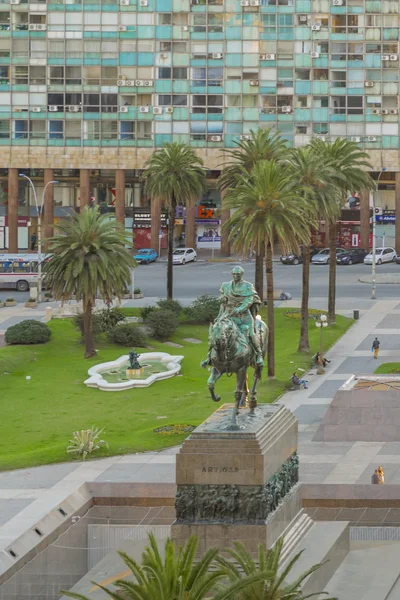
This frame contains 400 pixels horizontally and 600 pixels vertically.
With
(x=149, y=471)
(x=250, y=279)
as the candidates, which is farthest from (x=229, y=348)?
(x=250, y=279)

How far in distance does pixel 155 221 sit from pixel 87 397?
248 ft

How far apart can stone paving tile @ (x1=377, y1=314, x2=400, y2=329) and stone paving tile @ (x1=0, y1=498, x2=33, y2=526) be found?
161 feet

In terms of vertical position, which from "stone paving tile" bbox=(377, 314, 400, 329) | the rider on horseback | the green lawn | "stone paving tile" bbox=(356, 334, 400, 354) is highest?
the rider on horseback

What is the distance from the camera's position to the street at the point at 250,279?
12219 centimetres

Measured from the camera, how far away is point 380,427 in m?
72.4

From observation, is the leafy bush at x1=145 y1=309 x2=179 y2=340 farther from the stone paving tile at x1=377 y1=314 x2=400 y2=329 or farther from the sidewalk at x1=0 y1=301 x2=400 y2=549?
the sidewalk at x1=0 y1=301 x2=400 y2=549

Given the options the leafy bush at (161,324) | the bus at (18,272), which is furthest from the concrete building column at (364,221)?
the leafy bush at (161,324)

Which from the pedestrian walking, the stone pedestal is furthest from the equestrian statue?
the pedestrian walking

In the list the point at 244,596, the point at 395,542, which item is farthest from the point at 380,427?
the point at 244,596

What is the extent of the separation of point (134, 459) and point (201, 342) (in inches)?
1305

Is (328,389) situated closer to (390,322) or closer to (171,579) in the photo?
(390,322)

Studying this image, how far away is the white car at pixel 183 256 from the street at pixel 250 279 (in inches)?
28.1

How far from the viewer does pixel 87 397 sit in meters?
84.4

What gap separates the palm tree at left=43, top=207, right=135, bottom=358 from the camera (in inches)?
3740
